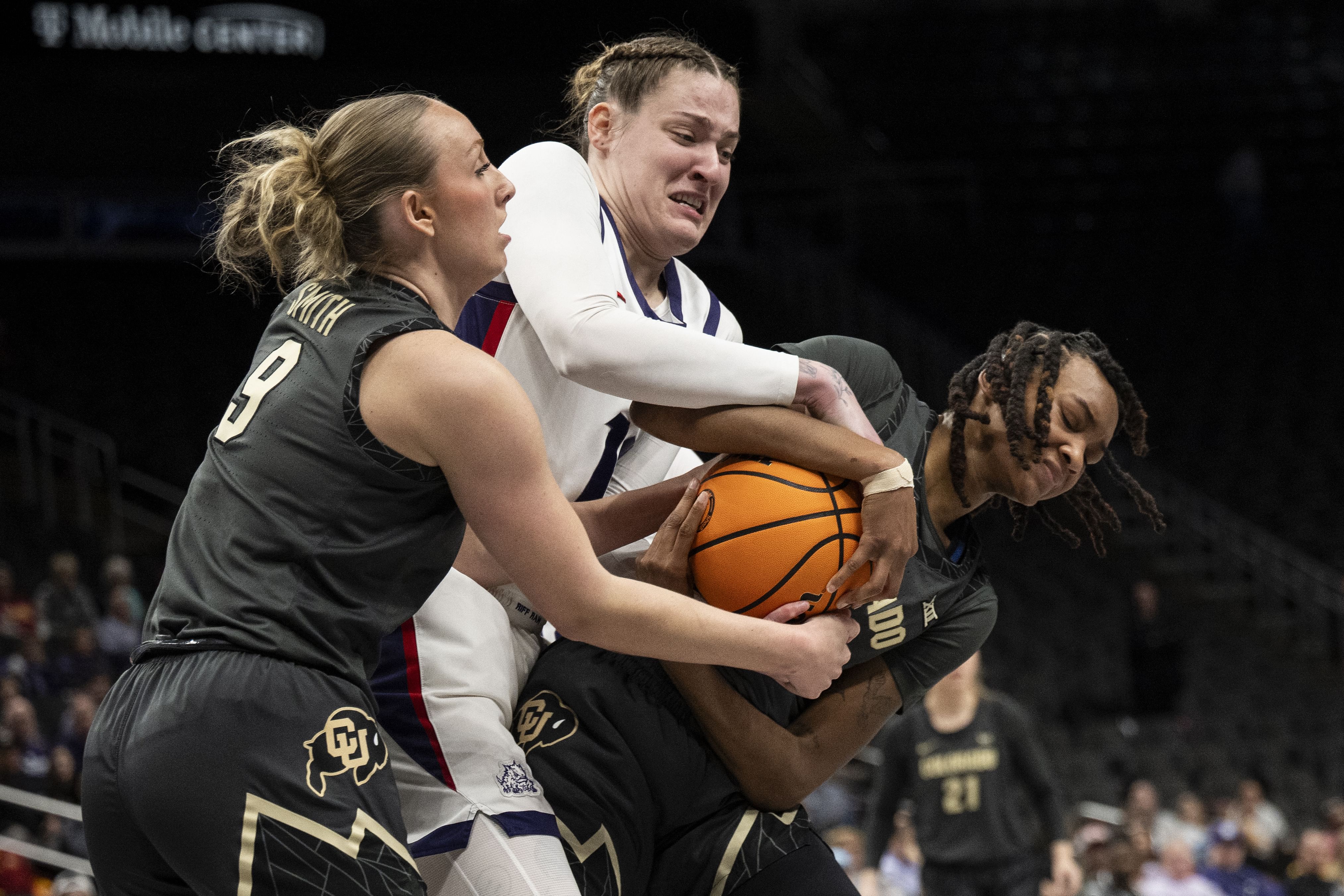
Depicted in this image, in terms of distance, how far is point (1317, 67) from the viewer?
16.1 meters

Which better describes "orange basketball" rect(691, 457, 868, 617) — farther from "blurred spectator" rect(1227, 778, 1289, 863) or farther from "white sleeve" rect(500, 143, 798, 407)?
"blurred spectator" rect(1227, 778, 1289, 863)

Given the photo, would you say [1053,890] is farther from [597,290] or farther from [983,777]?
[597,290]

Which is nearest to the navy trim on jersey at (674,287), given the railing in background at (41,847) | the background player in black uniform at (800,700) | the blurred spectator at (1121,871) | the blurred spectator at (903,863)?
the background player in black uniform at (800,700)

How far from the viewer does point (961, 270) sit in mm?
15547

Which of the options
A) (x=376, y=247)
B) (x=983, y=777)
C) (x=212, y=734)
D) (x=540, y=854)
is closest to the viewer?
(x=212, y=734)

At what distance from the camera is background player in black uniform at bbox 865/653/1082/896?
599 centimetres

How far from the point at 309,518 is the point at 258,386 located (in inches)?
8.7

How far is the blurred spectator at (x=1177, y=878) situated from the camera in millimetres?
7605

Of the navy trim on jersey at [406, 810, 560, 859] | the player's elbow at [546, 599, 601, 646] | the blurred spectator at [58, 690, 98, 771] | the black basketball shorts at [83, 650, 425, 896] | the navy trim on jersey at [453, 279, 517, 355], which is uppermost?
the navy trim on jersey at [453, 279, 517, 355]

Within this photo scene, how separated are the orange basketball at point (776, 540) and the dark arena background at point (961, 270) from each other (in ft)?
20.2

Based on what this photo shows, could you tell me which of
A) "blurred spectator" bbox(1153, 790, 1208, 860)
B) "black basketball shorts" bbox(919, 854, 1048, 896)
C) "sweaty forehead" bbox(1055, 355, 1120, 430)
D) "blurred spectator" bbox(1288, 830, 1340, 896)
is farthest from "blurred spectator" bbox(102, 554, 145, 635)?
"sweaty forehead" bbox(1055, 355, 1120, 430)

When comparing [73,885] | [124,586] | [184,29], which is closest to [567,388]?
[73,885]

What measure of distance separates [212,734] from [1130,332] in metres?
13.7

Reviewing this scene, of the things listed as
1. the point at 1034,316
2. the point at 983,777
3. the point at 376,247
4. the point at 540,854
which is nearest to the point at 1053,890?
the point at 983,777
